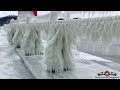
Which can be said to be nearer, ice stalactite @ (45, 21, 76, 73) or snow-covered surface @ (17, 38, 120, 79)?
snow-covered surface @ (17, 38, 120, 79)

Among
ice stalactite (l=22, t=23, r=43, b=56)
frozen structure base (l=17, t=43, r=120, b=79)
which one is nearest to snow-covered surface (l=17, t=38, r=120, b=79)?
frozen structure base (l=17, t=43, r=120, b=79)

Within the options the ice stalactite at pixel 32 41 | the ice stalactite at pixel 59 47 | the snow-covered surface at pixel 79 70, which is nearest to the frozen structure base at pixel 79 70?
the snow-covered surface at pixel 79 70

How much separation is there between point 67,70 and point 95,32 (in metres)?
1.72

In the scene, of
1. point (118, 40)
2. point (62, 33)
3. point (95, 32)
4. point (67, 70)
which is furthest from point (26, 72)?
point (118, 40)

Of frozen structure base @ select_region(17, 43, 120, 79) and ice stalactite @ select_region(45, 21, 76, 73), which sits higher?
ice stalactite @ select_region(45, 21, 76, 73)
